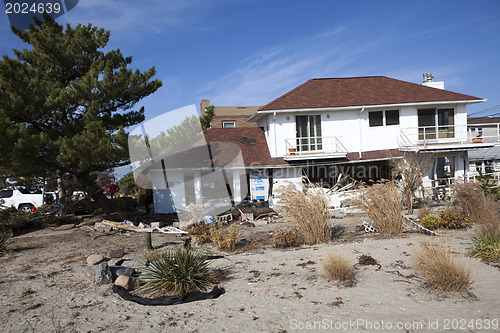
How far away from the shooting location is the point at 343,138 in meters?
19.6

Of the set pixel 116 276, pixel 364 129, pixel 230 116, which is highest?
pixel 230 116

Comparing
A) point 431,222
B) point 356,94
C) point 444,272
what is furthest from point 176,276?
point 356,94

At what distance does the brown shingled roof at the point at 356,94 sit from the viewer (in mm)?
19266

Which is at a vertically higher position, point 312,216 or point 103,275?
point 312,216

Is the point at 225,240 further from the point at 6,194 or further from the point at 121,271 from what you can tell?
the point at 6,194

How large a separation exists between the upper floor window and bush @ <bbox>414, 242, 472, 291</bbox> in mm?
14655

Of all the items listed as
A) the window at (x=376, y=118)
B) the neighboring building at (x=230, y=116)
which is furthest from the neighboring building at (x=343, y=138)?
the neighboring building at (x=230, y=116)

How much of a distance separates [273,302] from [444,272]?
292cm

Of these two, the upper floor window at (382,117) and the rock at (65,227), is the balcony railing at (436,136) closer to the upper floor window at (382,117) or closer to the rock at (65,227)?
the upper floor window at (382,117)

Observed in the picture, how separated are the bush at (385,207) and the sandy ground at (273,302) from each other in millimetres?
1584

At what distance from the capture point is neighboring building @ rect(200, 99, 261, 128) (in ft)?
97.3

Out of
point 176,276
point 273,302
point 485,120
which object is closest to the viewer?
point 273,302

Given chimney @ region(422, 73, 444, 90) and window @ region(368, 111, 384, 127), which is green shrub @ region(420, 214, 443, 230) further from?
chimney @ region(422, 73, 444, 90)

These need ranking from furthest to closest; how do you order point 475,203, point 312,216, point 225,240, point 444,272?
point 475,203, point 312,216, point 225,240, point 444,272
